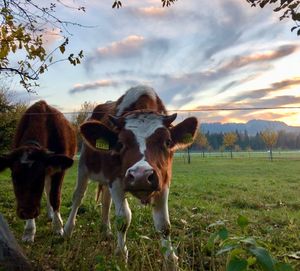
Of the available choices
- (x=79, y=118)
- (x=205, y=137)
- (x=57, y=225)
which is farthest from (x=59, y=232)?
(x=205, y=137)

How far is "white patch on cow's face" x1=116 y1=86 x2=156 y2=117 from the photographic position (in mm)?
6715

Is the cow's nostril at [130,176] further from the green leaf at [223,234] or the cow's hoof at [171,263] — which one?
the green leaf at [223,234]

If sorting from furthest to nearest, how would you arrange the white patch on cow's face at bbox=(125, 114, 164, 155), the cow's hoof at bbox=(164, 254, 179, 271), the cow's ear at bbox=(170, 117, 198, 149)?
the cow's ear at bbox=(170, 117, 198, 149), the white patch on cow's face at bbox=(125, 114, 164, 155), the cow's hoof at bbox=(164, 254, 179, 271)

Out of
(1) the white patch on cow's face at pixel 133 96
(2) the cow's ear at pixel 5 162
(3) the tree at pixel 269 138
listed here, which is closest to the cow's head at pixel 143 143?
(1) the white patch on cow's face at pixel 133 96

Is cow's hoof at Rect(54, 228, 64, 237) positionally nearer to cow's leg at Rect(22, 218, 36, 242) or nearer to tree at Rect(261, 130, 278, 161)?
cow's leg at Rect(22, 218, 36, 242)

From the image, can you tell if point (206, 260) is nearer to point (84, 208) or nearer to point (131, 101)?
point (131, 101)

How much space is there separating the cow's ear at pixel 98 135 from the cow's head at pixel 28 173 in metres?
1.34

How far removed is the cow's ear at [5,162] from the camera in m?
6.80

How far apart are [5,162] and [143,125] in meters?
2.66

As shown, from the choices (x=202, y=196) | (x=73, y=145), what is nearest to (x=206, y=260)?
(x=73, y=145)

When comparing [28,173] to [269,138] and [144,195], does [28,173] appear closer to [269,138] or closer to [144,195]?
[144,195]

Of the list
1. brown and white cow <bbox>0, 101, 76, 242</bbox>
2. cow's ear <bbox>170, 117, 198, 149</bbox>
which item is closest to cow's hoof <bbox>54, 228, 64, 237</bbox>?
brown and white cow <bbox>0, 101, 76, 242</bbox>

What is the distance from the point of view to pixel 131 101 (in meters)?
6.73

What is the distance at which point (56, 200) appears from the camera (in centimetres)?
830
